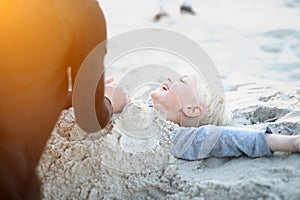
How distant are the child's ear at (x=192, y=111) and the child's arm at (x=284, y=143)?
0.27 meters

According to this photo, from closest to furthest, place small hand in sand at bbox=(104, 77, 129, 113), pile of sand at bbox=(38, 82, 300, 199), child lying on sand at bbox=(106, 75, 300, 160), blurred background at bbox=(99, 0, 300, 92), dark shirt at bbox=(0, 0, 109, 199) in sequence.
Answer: dark shirt at bbox=(0, 0, 109, 199)
pile of sand at bbox=(38, 82, 300, 199)
child lying on sand at bbox=(106, 75, 300, 160)
small hand in sand at bbox=(104, 77, 129, 113)
blurred background at bbox=(99, 0, 300, 92)

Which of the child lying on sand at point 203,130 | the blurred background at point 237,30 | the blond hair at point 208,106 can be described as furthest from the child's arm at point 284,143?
the blurred background at point 237,30

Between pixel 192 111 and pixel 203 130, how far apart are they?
128 mm

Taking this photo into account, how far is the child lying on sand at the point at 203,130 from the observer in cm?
143

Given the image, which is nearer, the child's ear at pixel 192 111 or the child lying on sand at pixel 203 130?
the child lying on sand at pixel 203 130

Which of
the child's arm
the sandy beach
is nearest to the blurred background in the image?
the sandy beach

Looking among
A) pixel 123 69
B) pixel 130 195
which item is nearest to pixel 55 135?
pixel 130 195

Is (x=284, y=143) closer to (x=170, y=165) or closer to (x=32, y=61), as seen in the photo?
(x=170, y=165)

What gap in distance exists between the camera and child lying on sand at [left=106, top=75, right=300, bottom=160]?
1430 mm

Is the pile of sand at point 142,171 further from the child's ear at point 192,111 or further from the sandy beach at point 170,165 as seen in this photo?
the child's ear at point 192,111

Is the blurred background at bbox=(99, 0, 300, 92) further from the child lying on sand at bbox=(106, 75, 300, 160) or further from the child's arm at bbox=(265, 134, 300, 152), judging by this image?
the child's arm at bbox=(265, 134, 300, 152)

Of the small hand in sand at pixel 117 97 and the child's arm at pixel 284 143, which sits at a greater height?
the child's arm at pixel 284 143

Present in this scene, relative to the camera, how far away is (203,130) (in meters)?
1.53

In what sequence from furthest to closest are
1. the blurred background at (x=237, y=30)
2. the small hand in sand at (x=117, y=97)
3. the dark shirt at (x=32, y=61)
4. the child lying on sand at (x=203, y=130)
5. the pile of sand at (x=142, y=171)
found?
the blurred background at (x=237, y=30), the small hand in sand at (x=117, y=97), the child lying on sand at (x=203, y=130), the pile of sand at (x=142, y=171), the dark shirt at (x=32, y=61)
